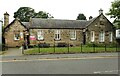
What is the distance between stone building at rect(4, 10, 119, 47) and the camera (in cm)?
4722

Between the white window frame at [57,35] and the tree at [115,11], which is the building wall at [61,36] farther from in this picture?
the tree at [115,11]

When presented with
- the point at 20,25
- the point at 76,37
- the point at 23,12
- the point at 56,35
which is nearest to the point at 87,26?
the point at 76,37

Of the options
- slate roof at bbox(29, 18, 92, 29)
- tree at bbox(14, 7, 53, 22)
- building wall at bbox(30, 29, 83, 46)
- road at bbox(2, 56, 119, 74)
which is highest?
tree at bbox(14, 7, 53, 22)

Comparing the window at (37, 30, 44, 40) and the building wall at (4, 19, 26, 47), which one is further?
the building wall at (4, 19, 26, 47)

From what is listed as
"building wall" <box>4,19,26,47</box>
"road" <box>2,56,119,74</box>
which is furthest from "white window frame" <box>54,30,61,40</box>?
"road" <box>2,56,119,74</box>

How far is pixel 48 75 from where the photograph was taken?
12961mm

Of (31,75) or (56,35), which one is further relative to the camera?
(56,35)

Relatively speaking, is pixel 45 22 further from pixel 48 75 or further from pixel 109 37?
pixel 48 75

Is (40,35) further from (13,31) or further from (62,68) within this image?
(62,68)

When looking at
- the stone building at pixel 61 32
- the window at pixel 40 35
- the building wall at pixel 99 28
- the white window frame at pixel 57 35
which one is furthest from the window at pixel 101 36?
the window at pixel 40 35

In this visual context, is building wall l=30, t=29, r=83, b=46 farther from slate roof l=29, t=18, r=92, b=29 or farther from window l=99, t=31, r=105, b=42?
window l=99, t=31, r=105, b=42

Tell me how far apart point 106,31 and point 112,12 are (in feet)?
16.2

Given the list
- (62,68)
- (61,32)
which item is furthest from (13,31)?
(62,68)

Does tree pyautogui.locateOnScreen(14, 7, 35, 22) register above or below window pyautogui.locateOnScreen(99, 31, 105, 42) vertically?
above
